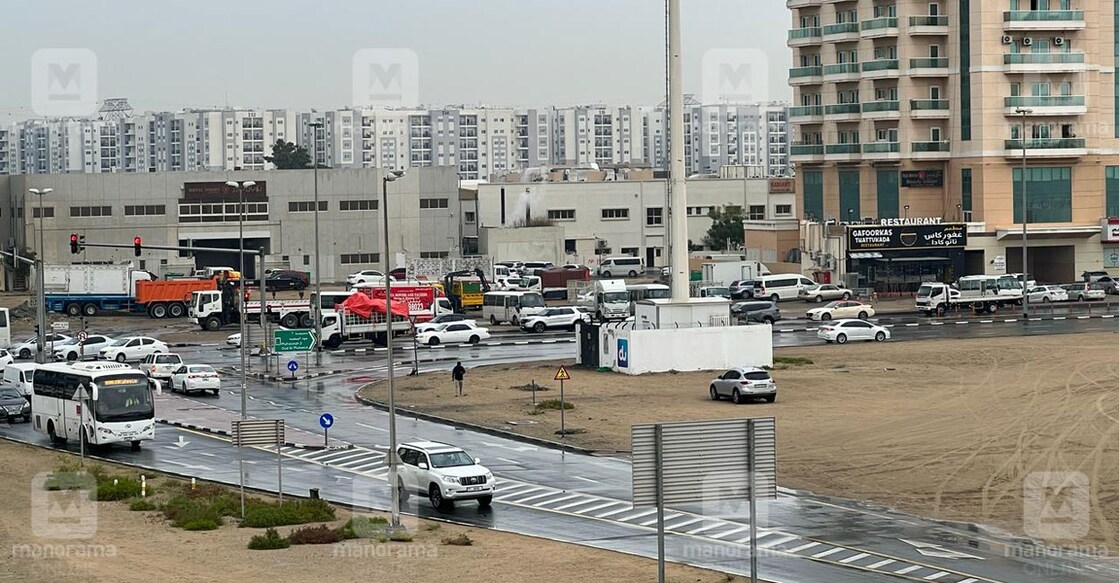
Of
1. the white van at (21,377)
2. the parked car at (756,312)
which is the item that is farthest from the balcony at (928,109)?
the white van at (21,377)

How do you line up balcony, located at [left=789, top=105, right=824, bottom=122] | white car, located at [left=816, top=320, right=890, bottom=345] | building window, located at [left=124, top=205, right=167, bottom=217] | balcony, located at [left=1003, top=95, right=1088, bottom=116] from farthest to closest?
building window, located at [left=124, top=205, right=167, bottom=217] < balcony, located at [left=789, top=105, right=824, bottom=122] < balcony, located at [left=1003, top=95, right=1088, bottom=116] < white car, located at [left=816, top=320, right=890, bottom=345]

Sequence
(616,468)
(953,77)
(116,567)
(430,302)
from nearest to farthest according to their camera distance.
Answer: (116,567)
(616,468)
(430,302)
(953,77)

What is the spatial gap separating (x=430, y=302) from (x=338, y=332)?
8503 mm

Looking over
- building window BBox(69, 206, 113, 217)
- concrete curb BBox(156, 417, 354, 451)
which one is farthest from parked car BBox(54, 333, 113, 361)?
building window BBox(69, 206, 113, 217)

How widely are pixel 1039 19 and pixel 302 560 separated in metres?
81.8

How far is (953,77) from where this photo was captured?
10306 centimetres

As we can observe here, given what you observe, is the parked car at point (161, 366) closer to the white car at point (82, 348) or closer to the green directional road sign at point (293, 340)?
the green directional road sign at point (293, 340)

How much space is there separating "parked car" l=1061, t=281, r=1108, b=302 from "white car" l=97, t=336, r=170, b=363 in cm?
5290

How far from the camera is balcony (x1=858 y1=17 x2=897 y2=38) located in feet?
339

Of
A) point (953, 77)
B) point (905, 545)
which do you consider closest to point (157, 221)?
point (953, 77)

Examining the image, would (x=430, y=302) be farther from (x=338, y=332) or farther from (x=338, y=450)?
(x=338, y=450)

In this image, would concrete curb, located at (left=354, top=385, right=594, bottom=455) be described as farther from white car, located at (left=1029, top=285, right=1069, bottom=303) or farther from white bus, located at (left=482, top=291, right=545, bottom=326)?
white car, located at (left=1029, top=285, right=1069, bottom=303)

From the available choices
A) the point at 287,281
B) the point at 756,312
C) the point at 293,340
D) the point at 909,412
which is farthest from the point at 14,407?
the point at 287,281

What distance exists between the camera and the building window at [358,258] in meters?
120
